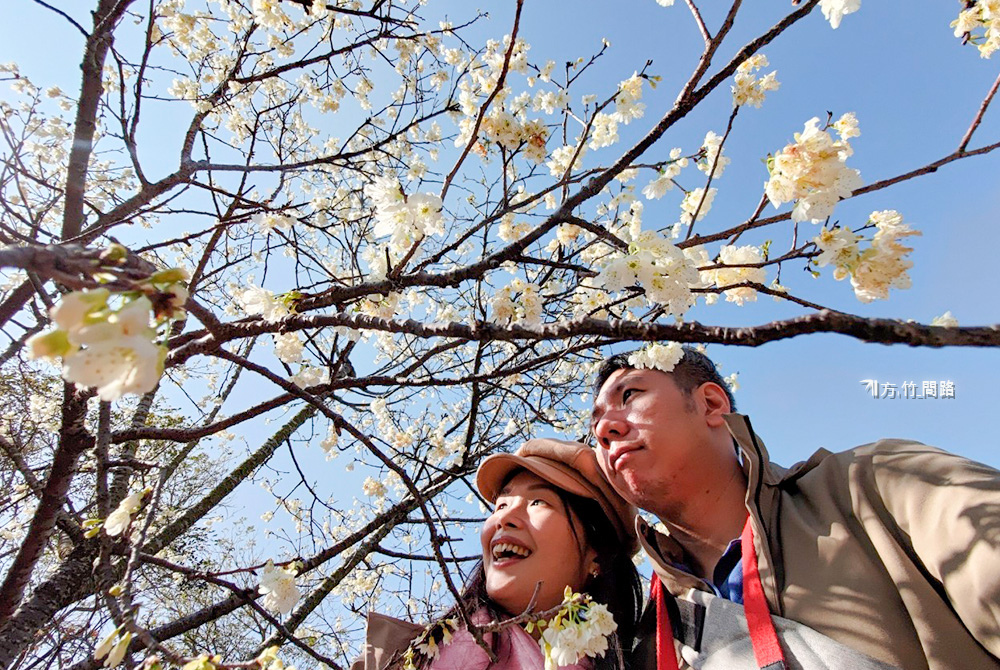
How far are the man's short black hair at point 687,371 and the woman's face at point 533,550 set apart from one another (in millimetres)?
530

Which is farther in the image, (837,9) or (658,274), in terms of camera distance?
(837,9)

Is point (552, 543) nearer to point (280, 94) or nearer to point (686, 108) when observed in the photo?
point (686, 108)

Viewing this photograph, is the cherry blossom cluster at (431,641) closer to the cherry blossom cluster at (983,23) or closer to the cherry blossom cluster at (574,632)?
the cherry blossom cluster at (574,632)

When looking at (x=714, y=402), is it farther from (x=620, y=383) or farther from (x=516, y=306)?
(x=516, y=306)

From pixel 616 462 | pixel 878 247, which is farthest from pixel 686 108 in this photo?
pixel 616 462

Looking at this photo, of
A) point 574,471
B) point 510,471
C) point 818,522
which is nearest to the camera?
point 818,522

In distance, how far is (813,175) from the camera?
66.7 inches

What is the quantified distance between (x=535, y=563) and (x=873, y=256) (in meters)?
1.58

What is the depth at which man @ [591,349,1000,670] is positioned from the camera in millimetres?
1177

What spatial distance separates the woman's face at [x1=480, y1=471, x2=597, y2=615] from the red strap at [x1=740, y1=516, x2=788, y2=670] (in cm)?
76

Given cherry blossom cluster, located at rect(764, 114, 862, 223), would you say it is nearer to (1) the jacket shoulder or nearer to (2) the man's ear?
(2) the man's ear

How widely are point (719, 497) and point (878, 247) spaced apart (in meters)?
0.97

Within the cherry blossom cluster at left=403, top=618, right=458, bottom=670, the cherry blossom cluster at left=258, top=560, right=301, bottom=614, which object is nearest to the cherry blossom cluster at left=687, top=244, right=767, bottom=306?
the cherry blossom cluster at left=403, top=618, right=458, bottom=670

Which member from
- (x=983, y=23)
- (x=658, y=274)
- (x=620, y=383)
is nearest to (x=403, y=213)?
(x=658, y=274)
